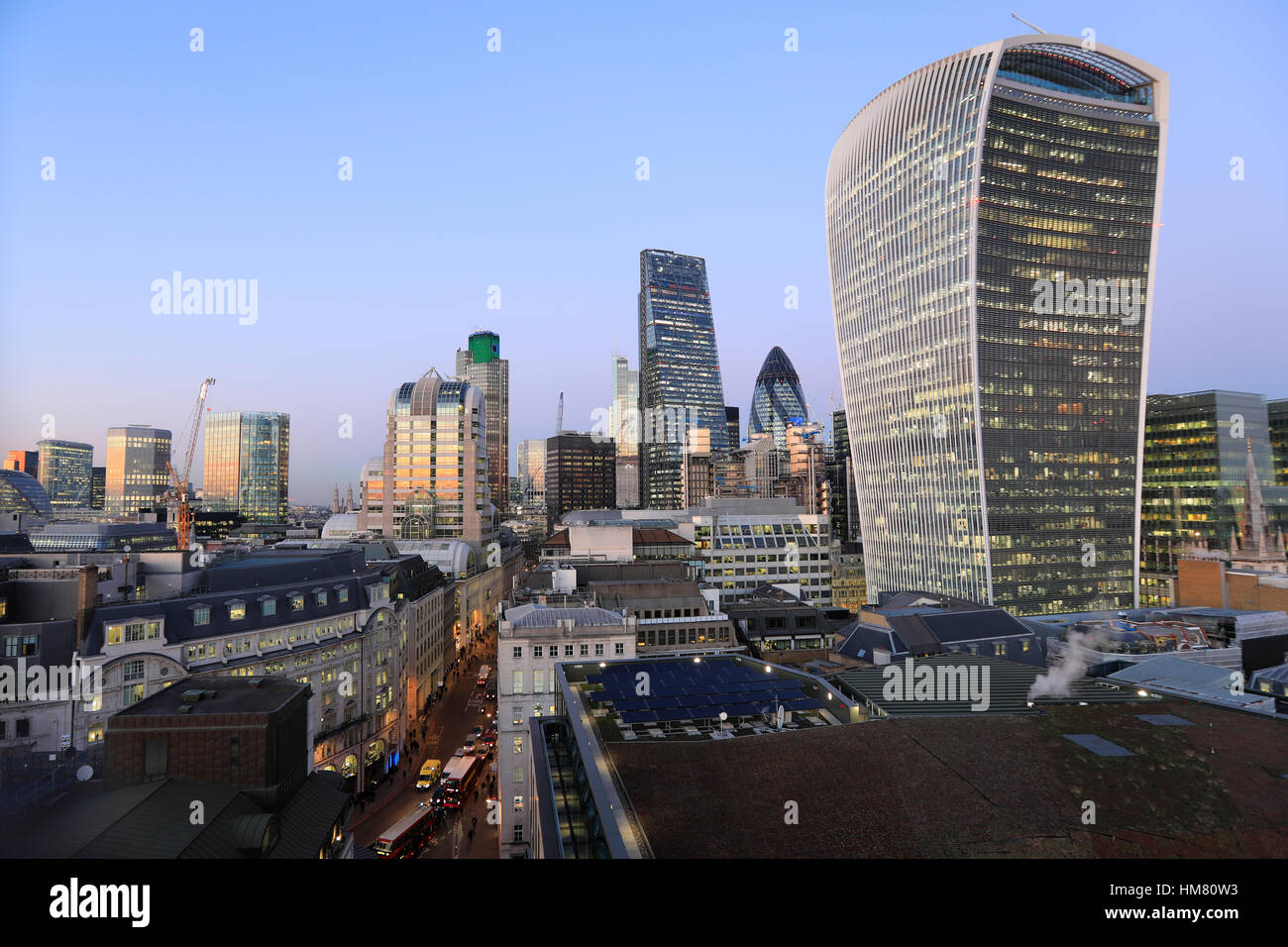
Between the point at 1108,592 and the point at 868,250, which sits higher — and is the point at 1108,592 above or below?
below

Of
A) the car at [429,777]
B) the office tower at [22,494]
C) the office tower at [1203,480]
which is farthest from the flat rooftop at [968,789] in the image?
the office tower at [22,494]

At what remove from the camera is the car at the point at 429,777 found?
4869 cm

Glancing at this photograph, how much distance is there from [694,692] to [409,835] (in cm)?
2167

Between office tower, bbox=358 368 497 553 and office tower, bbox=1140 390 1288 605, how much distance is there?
117108 mm

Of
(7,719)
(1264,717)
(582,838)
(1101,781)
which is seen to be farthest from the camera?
(7,719)

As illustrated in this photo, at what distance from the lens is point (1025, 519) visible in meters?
97.0

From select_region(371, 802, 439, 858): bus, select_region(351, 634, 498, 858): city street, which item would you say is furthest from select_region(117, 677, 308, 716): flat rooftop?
select_region(351, 634, 498, 858): city street

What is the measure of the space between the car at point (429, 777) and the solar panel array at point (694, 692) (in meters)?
23.6

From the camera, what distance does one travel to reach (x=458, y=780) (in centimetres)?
4534

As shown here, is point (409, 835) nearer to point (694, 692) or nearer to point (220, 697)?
point (220, 697)

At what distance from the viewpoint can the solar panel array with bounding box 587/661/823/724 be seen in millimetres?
25266
